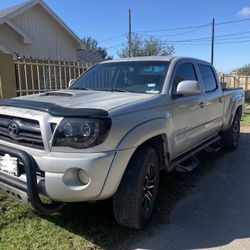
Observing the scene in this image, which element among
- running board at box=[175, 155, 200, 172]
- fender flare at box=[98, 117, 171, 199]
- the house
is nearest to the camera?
fender flare at box=[98, 117, 171, 199]

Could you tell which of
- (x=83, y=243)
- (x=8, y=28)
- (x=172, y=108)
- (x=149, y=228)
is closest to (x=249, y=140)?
(x=172, y=108)

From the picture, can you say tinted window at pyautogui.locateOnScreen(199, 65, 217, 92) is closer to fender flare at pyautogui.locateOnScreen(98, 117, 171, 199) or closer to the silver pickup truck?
the silver pickup truck

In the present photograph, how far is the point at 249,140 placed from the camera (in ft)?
28.4

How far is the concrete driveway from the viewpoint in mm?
3465

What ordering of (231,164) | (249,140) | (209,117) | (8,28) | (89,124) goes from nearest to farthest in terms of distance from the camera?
(89,124) → (209,117) → (231,164) → (249,140) → (8,28)

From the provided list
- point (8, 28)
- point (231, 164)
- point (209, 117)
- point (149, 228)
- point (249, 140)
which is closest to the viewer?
point (149, 228)

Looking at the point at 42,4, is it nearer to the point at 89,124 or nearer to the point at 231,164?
the point at 231,164

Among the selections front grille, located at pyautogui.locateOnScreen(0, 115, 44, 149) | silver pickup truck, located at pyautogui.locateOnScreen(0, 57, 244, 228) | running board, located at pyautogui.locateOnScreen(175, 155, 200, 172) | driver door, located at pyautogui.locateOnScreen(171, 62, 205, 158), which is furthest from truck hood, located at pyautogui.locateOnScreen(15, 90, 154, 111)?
running board, located at pyautogui.locateOnScreen(175, 155, 200, 172)

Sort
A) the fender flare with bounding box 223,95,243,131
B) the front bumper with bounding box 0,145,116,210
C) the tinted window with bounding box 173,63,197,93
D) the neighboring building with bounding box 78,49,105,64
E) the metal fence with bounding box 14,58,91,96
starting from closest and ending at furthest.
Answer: the front bumper with bounding box 0,145,116,210, the tinted window with bounding box 173,63,197,93, the fender flare with bounding box 223,95,243,131, the metal fence with bounding box 14,58,91,96, the neighboring building with bounding box 78,49,105,64

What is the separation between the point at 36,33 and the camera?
1727cm

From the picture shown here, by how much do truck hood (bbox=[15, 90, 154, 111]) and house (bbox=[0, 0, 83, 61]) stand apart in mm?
10805

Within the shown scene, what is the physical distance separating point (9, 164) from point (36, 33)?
15.2 meters

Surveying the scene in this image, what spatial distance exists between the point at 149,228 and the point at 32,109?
5.96 ft

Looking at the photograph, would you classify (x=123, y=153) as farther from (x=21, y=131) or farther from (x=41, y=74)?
(x=41, y=74)
